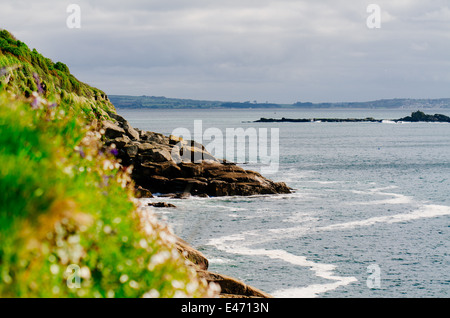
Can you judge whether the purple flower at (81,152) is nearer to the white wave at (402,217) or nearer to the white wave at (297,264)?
the white wave at (297,264)

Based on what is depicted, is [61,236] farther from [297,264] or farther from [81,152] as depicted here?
[297,264]

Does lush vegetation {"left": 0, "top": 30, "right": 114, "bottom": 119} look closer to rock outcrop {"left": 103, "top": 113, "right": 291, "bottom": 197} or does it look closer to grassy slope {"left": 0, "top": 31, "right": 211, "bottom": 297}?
rock outcrop {"left": 103, "top": 113, "right": 291, "bottom": 197}

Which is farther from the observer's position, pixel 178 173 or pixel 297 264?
pixel 178 173

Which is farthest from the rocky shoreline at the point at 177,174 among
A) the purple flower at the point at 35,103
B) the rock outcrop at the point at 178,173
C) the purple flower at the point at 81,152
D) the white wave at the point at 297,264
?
the purple flower at the point at 35,103

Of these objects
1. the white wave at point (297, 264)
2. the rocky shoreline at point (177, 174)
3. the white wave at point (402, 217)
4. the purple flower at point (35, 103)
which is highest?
the purple flower at point (35, 103)

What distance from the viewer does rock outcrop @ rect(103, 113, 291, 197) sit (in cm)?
4384

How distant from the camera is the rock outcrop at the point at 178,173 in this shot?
43844 mm

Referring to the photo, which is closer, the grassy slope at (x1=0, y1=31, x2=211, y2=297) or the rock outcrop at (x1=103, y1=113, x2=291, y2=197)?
the grassy slope at (x1=0, y1=31, x2=211, y2=297)

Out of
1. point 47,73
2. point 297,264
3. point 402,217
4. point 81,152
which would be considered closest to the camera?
point 81,152

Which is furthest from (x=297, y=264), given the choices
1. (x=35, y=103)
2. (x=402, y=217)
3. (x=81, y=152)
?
(x=35, y=103)

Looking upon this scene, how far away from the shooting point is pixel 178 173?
4456 centimetres

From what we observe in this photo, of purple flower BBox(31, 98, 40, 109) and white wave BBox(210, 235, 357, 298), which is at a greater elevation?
purple flower BBox(31, 98, 40, 109)

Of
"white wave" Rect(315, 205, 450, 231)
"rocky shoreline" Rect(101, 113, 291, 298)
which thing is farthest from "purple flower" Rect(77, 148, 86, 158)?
"rocky shoreline" Rect(101, 113, 291, 298)
